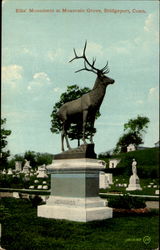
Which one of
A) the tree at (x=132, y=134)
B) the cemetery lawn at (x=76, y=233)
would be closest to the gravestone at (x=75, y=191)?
the cemetery lawn at (x=76, y=233)

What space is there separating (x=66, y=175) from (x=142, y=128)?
73446mm

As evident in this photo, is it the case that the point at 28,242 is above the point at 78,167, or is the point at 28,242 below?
below

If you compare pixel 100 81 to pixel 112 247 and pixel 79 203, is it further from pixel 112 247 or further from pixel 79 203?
pixel 112 247

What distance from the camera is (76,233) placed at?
9094 millimetres

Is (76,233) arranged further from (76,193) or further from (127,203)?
(127,203)

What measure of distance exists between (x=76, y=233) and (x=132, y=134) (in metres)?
75.0

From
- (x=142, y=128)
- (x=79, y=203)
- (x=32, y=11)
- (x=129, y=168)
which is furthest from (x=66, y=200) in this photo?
(x=142, y=128)

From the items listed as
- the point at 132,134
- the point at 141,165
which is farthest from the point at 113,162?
the point at 132,134

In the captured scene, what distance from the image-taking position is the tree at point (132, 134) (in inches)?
3216

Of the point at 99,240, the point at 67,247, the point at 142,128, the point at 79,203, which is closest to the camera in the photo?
the point at 67,247

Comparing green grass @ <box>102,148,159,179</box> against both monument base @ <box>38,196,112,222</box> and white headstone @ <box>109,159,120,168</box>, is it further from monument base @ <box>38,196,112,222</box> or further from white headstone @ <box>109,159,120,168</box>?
monument base @ <box>38,196,112,222</box>

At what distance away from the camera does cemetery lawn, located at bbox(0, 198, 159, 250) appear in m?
7.98

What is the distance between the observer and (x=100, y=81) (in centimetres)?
1170

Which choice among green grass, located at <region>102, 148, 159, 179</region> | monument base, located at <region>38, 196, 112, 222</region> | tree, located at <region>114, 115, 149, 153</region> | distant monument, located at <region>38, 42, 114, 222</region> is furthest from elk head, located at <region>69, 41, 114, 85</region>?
tree, located at <region>114, 115, 149, 153</region>
